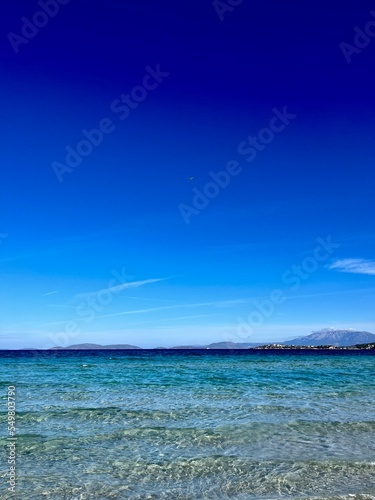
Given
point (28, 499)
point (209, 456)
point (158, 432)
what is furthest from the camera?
point (158, 432)

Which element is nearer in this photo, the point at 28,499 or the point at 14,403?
the point at 28,499

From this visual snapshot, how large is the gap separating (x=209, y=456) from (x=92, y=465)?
8.78 feet

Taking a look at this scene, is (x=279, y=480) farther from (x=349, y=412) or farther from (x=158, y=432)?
(x=349, y=412)

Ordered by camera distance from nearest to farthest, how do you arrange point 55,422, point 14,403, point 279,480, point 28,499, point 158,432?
1. point 28,499
2. point 279,480
3. point 158,432
4. point 55,422
5. point 14,403

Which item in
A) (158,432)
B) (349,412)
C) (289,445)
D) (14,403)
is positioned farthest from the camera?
(14,403)

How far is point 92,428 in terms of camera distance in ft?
41.2

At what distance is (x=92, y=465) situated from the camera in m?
9.33

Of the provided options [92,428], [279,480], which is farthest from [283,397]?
[279,480]

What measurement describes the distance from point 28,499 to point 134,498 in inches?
73.2

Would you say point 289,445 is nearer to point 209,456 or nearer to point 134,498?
point 209,456

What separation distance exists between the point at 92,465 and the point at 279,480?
13.2ft

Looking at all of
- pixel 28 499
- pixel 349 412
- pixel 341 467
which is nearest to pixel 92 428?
pixel 28 499

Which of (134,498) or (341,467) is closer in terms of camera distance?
(134,498)

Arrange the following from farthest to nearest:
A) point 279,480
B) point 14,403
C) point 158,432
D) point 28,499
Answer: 1. point 14,403
2. point 158,432
3. point 279,480
4. point 28,499
